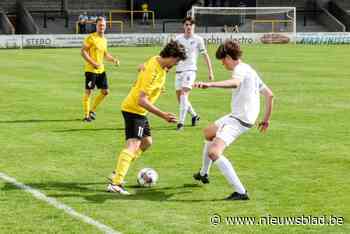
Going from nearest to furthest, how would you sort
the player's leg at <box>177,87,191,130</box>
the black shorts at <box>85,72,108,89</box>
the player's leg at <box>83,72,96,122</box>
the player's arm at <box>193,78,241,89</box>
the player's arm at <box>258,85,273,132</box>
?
1. the player's arm at <box>193,78,241,89</box>
2. the player's arm at <box>258,85,273,132</box>
3. the player's leg at <box>177,87,191,130</box>
4. the player's leg at <box>83,72,96,122</box>
5. the black shorts at <box>85,72,108,89</box>

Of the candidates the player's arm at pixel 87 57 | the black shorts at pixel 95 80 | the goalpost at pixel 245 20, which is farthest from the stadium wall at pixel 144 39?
the player's arm at pixel 87 57

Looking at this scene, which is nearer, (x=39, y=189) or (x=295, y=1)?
(x=39, y=189)

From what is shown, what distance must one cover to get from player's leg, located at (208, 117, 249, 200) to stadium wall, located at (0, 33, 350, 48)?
38071 millimetres

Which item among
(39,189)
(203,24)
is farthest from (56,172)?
(203,24)

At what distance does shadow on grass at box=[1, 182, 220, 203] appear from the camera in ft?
32.8

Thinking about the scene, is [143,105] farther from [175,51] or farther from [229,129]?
[229,129]

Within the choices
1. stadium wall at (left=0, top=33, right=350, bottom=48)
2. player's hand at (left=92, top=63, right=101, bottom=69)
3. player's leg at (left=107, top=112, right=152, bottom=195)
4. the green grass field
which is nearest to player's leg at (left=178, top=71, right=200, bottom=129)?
the green grass field

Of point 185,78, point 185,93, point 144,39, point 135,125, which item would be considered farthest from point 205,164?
point 144,39

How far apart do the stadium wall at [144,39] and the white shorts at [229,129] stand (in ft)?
125

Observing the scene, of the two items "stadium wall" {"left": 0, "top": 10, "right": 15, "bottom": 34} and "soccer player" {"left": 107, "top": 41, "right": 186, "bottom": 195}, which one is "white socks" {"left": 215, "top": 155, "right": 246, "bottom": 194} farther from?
"stadium wall" {"left": 0, "top": 10, "right": 15, "bottom": 34}

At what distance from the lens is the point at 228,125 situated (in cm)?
989

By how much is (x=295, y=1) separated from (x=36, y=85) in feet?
147

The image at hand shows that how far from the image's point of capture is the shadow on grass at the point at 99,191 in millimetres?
10000

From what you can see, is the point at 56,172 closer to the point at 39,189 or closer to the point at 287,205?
the point at 39,189
